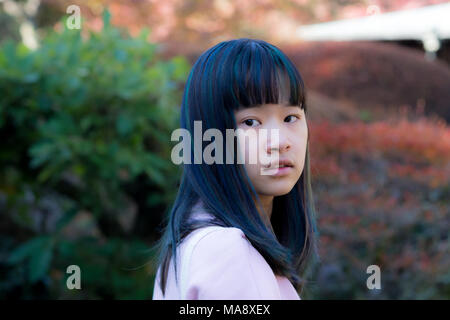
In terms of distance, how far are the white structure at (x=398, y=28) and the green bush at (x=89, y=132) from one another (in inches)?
286

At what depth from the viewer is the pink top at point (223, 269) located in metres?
1.01

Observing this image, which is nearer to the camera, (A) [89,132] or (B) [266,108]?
(B) [266,108]

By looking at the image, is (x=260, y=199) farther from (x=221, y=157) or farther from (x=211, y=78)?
(x=211, y=78)

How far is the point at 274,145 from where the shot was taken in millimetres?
1209

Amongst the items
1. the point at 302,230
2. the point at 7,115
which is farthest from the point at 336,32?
the point at 302,230

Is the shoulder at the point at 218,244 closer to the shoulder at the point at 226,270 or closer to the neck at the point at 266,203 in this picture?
the shoulder at the point at 226,270

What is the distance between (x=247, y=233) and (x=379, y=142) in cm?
489

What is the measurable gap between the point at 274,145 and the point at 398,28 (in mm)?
11491

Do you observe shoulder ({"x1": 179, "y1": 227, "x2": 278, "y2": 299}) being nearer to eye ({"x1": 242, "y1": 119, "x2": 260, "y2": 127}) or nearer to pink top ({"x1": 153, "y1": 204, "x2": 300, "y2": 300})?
pink top ({"x1": 153, "y1": 204, "x2": 300, "y2": 300})

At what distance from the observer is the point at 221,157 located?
1253mm

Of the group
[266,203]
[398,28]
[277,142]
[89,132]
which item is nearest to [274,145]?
[277,142]

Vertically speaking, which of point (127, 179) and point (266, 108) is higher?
point (266, 108)

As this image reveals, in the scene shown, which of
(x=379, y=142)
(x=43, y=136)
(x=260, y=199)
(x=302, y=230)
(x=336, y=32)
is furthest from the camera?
(x=336, y=32)

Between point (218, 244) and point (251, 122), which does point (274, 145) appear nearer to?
point (251, 122)
